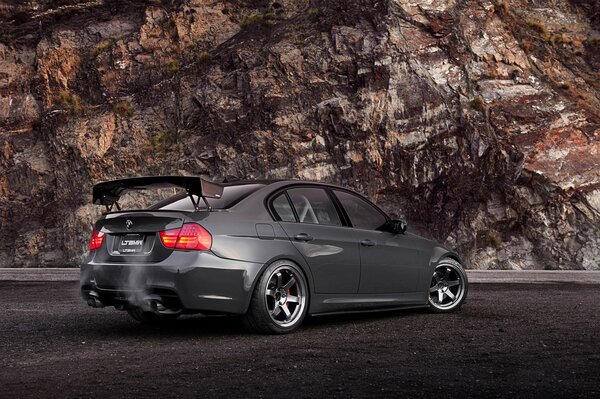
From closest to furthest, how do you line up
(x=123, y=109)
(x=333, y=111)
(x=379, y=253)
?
(x=379, y=253), (x=333, y=111), (x=123, y=109)

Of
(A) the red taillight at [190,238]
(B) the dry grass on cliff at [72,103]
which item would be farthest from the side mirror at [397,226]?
(B) the dry grass on cliff at [72,103]

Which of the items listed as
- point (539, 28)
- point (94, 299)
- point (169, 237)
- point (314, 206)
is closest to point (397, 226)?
point (314, 206)

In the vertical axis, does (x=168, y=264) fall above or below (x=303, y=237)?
below

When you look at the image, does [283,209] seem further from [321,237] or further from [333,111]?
[333,111]

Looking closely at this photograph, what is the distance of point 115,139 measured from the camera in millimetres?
26750

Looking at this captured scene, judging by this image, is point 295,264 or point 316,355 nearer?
point 316,355

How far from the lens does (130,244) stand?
7461 mm

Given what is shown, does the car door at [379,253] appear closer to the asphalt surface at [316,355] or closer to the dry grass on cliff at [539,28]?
the asphalt surface at [316,355]

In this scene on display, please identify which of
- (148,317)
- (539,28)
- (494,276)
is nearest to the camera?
(148,317)

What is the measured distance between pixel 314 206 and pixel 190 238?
5.40ft

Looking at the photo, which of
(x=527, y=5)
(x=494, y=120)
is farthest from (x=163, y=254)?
(x=527, y=5)

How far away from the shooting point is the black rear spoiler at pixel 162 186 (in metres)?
7.27

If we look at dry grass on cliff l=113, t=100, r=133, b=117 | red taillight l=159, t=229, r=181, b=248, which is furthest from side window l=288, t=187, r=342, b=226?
dry grass on cliff l=113, t=100, r=133, b=117

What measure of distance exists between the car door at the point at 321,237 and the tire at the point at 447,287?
1.46 meters
